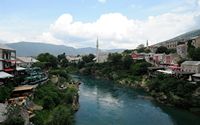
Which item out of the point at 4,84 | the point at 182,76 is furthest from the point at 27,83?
the point at 182,76

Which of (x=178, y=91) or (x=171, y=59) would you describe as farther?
(x=171, y=59)

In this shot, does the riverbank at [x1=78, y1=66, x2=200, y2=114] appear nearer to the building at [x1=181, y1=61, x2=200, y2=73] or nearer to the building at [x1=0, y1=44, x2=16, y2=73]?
the building at [x1=181, y1=61, x2=200, y2=73]

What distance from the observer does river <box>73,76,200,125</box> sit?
23.9 meters

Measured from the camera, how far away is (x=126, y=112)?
27.3 m

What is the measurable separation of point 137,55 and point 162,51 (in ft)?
18.6

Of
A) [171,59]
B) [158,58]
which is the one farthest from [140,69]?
[158,58]

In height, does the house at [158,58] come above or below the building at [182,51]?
below

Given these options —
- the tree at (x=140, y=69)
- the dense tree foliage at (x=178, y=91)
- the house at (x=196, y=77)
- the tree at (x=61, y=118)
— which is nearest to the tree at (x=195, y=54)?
the house at (x=196, y=77)

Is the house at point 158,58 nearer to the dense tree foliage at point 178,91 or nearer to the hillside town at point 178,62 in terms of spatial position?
the hillside town at point 178,62

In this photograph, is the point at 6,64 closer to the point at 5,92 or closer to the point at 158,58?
the point at 5,92

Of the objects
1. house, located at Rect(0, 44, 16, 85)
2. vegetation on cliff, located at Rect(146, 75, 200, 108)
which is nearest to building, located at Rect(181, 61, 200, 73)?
vegetation on cliff, located at Rect(146, 75, 200, 108)

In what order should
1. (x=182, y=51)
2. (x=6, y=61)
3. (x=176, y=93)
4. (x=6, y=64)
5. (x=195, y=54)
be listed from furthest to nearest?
(x=182, y=51) < (x=195, y=54) < (x=176, y=93) < (x=6, y=64) < (x=6, y=61)

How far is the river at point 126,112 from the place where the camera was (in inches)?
942

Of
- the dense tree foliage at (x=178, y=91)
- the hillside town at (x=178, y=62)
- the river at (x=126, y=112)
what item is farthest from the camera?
the hillside town at (x=178, y=62)
